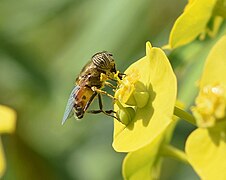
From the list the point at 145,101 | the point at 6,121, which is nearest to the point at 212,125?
the point at 145,101

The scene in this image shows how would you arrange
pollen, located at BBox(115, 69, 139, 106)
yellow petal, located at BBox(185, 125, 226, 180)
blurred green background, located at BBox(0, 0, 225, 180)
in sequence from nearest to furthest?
yellow petal, located at BBox(185, 125, 226, 180)
pollen, located at BBox(115, 69, 139, 106)
blurred green background, located at BBox(0, 0, 225, 180)

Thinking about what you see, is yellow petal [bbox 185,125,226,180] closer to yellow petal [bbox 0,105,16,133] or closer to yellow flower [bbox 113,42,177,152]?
yellow flower [bbox 113,42,177,152]

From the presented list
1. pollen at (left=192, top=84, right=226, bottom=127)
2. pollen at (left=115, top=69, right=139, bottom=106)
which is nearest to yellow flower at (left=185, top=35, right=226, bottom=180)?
pollen at (left=192, top=84, right=226, bottom=127)

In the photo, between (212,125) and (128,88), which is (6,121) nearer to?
(128,88)

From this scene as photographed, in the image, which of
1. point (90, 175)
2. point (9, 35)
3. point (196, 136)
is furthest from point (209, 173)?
point (9, 35)

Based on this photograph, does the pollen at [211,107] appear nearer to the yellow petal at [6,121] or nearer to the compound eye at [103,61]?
the compound eye at [103,61]

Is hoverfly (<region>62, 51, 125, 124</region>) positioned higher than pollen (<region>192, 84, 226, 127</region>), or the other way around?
hoverfly (<region>62, 51, 125, 124</region>)

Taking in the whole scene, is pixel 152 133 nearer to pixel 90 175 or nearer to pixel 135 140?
pixel 135 140

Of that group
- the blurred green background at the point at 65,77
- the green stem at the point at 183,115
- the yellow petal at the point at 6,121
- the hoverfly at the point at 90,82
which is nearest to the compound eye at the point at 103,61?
the hoverfly at the point at 90,82
